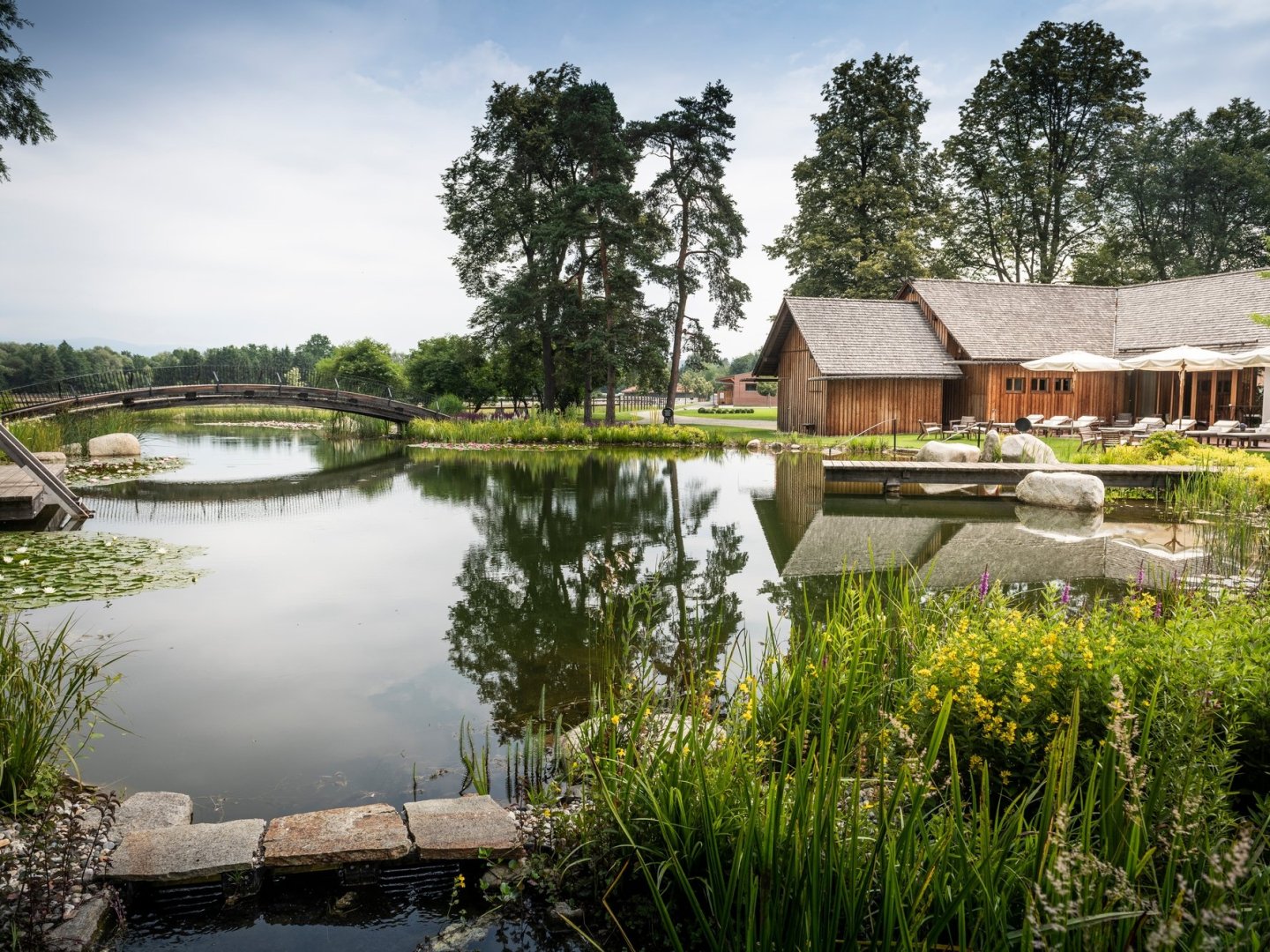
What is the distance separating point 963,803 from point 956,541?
8.29m

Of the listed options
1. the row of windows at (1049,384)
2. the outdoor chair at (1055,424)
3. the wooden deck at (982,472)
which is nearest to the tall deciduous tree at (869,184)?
the row of windows at (1049,384)

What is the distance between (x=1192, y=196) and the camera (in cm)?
4066

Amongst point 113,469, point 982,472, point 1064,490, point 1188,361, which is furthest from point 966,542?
point 113,469

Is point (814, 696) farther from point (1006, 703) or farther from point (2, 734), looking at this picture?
point (2, 734)

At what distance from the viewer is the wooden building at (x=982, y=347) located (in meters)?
27.3

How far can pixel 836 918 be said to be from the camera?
222cm

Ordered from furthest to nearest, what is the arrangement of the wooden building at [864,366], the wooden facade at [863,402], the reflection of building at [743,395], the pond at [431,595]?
the reflection of building at [743,395]
the wooden facade at [863,402]
the wooden building at [864,366]
the pond at [431,595]

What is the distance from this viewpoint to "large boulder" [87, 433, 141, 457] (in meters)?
21.5

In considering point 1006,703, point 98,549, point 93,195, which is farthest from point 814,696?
point 93,195

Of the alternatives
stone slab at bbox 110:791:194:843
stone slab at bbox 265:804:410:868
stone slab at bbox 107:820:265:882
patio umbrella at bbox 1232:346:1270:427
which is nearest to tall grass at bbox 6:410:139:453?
stone slab at bbox 110:791:194:843

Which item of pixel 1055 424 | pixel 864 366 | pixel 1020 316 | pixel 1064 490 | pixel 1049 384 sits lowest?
pixel 1064 490

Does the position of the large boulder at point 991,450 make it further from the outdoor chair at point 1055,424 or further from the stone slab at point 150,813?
the stone slab at point 150,813

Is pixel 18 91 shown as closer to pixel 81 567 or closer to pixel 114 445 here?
pixel 114 445

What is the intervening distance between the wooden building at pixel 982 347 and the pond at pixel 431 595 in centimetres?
1178
